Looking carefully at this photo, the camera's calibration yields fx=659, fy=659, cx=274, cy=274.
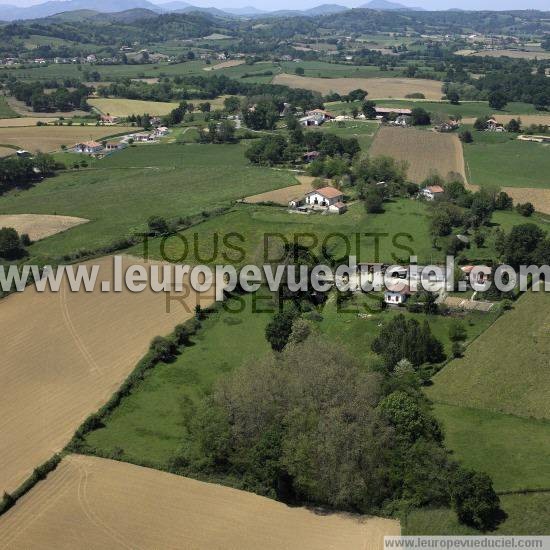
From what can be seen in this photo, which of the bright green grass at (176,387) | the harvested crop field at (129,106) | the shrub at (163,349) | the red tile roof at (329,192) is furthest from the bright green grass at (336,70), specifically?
the shrub at (163,349)

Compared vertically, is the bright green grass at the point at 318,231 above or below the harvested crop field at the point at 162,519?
above

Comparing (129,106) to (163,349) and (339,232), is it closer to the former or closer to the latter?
(339,232)

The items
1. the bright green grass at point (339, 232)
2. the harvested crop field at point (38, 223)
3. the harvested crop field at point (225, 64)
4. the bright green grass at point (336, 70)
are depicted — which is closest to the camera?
the bright green grass at point (339, 232)

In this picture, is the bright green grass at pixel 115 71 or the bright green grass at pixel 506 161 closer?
the bright green grass at pixel 506 161

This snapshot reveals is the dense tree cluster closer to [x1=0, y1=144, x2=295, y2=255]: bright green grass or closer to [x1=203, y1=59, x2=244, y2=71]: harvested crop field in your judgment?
[x1=0, y1=144, x2=295, y2=255]: bright green grass

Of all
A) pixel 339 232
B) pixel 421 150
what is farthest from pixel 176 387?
pixel 421 150

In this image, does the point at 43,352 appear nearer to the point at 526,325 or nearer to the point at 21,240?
the point at 21,240

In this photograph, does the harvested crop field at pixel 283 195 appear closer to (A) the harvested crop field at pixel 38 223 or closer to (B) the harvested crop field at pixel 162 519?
(A) the harvested crop field at pixel 38 223
